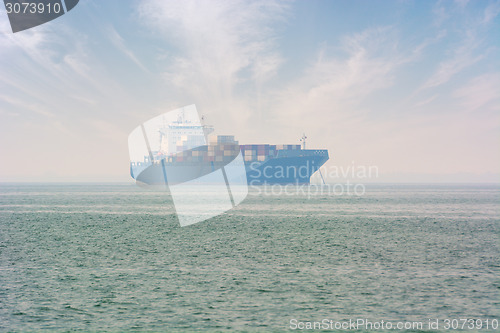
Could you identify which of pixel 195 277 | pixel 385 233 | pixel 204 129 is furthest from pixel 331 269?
pixel 204 129

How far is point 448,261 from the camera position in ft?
55.1

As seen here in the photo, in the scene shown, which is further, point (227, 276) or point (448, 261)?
point (448, 261)

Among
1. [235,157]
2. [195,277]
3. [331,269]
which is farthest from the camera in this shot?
[235,157]

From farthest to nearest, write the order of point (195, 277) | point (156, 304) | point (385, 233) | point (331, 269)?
point (385, 233) < point (331, 269) < point (195, 277) < point (156, 304)

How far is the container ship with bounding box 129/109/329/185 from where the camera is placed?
9362 centimetres

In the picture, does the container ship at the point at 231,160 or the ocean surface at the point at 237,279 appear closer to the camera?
the ocean surface at the point at 237,279

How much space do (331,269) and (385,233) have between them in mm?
13439

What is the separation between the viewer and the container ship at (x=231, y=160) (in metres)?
93.6

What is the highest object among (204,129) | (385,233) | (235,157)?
(204,129)

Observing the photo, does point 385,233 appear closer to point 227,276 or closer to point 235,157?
point 227,276

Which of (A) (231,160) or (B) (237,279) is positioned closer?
(B) (237,279)

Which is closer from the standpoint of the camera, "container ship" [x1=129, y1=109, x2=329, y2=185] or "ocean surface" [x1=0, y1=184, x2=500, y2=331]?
"ocean surface" [x1=0, y1=184, x2=500, y2=331]

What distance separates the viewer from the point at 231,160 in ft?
312

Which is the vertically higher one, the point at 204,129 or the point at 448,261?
the point at 204,129
